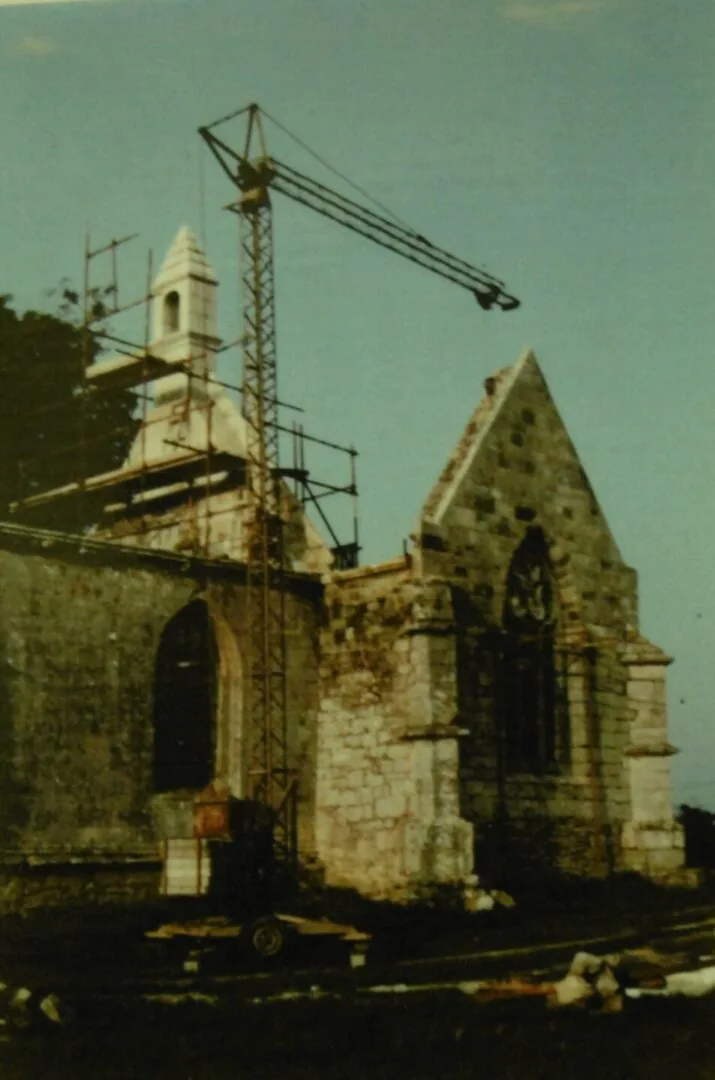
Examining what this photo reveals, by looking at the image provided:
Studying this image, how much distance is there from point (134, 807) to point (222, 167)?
15.6m

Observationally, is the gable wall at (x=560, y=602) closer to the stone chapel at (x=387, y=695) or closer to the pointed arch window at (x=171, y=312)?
the stone chapel at (x=387, y=695)

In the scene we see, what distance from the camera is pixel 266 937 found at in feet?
49.7

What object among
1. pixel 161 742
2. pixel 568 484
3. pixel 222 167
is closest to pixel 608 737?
pixel 568 484

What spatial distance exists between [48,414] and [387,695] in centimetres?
Answer: 1492

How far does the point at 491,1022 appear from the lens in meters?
10.9

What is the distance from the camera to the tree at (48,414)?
31.4 metres

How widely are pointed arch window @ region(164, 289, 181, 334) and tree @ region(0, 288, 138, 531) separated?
6.01 feet

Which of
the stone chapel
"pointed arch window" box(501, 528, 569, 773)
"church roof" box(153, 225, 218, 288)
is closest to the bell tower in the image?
"church roof" box(153, 225, 218, 288)

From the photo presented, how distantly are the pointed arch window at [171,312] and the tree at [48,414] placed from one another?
183 centimetres

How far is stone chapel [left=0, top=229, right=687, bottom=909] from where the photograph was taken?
18891mm

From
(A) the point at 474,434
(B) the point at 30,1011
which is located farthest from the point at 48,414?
(B) the point at 30,1011

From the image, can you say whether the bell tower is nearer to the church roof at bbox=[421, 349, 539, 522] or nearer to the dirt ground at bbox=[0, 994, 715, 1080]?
the church roof at bbox=[421, 349, 539, 522]

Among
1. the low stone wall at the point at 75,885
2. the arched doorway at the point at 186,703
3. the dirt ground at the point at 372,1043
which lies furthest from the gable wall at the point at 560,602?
the dirt ground at the point at 372,1043

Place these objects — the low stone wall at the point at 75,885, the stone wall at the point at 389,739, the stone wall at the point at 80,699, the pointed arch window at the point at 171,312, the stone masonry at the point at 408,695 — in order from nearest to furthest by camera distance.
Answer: the low stone wall at the point at 75,885 → the stone wall at the point at 80,699 → the stone masonry at the point at 408,695 → the stone wall at the point at 389,739 → the pointed arch window at the point at 171,312
